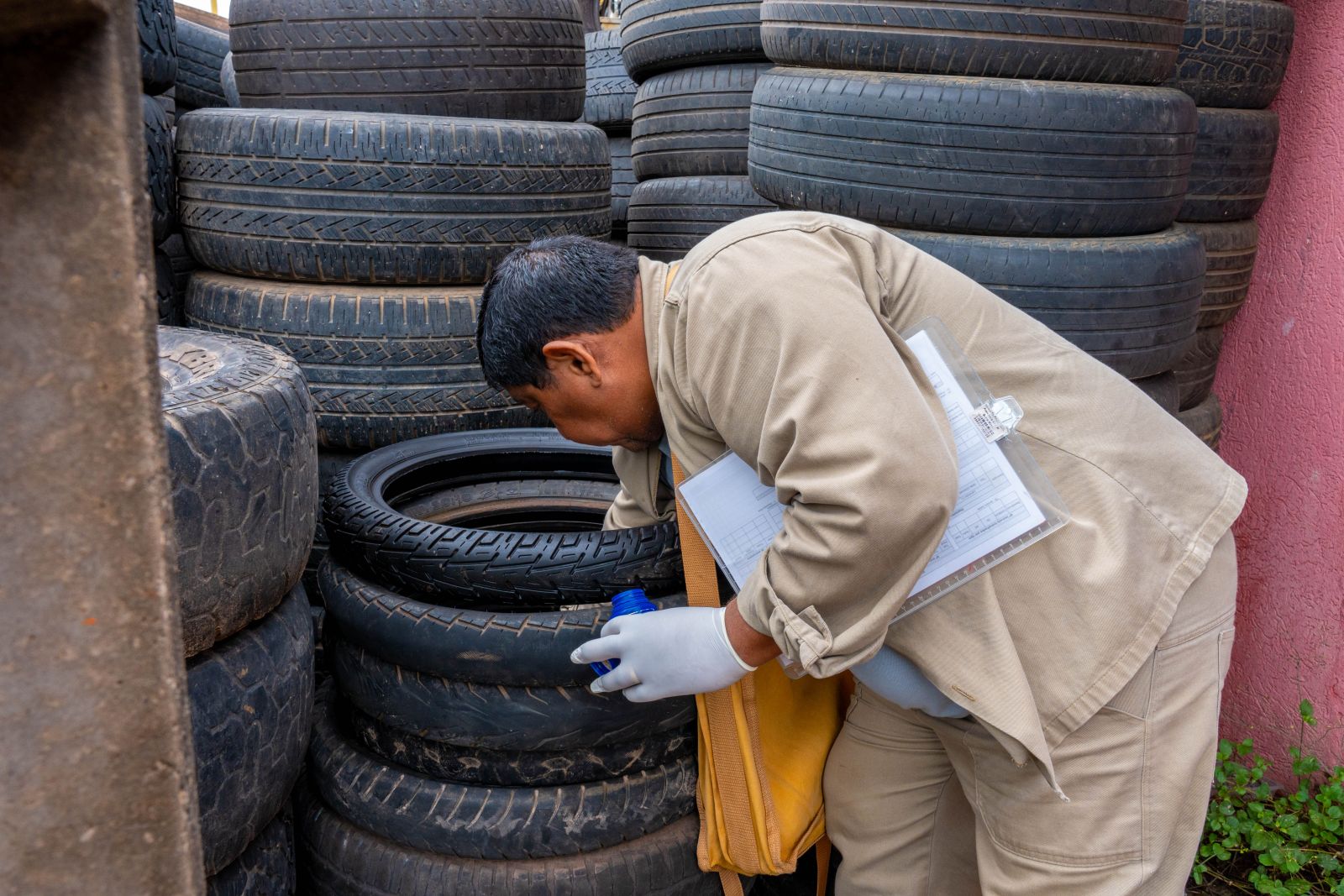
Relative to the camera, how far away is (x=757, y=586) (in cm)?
154

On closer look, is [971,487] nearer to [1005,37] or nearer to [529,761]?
[529,761]

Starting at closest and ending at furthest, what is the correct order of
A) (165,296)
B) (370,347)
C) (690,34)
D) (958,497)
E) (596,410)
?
(958,497), (596,410), (370,347), (165,296), (690,34)

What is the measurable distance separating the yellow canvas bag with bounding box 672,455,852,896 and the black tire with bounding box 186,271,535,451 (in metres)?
1.15

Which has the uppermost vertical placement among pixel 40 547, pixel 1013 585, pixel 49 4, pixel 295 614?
pixel 49 4

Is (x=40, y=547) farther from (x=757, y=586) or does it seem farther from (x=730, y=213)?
(x=730, y=213)

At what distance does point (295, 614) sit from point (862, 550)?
1.01 meters

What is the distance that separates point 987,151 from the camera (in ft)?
7.32

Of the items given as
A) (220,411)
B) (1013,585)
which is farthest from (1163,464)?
(220,411)

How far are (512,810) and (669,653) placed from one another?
18.6 inches

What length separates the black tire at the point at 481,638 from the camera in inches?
70.2

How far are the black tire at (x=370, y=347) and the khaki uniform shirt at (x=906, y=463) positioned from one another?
3.94 ft

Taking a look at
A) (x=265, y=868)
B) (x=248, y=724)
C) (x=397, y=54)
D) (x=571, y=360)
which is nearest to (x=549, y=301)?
(x=571, y=360)

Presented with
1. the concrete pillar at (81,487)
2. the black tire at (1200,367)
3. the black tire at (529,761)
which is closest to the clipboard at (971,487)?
the black tire at (529,761)

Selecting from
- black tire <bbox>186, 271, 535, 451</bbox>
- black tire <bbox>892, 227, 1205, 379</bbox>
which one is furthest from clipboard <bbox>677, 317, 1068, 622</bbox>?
black tire <bbox>186, 271, 535, 451</bbox>
